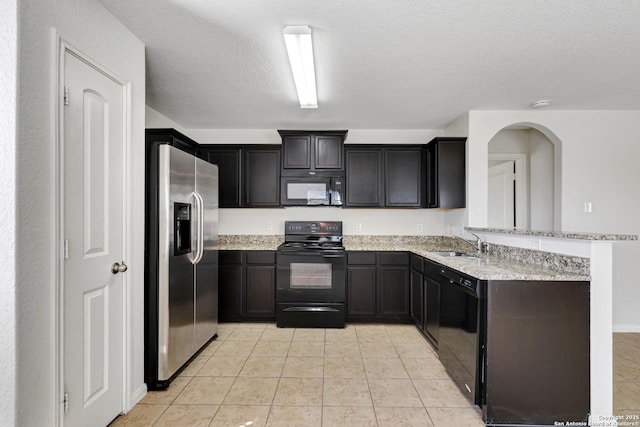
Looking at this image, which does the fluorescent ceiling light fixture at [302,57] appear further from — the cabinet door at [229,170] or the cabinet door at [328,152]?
the cabinet door at [229,170]

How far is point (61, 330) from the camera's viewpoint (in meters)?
1.48

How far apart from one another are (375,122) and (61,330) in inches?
140

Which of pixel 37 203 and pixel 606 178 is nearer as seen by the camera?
pixel 37 203

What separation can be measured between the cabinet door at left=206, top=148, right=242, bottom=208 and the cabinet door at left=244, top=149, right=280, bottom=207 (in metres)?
0.10

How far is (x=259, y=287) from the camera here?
145 inches

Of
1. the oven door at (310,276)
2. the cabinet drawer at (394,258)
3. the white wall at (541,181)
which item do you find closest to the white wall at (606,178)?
the white wall at (541,181)

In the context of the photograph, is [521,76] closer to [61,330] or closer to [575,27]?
[575,27]

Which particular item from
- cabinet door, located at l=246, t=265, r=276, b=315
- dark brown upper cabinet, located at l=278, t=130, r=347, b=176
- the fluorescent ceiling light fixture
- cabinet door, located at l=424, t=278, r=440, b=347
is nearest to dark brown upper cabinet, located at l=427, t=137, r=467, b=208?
cabinet door, located at l=424, t=278, r=440, b=347

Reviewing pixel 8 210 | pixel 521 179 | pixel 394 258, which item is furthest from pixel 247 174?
pixel 521 179

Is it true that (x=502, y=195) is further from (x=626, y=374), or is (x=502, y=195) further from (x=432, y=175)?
(x=626, y=374)

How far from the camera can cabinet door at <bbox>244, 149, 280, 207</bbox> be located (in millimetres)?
3975

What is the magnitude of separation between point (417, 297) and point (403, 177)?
1.50 m

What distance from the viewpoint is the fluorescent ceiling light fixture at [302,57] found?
1.89 meters

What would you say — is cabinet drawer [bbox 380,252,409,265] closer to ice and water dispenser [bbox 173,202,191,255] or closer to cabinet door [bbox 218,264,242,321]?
cabinet door [bbox 218,264,242,321]
